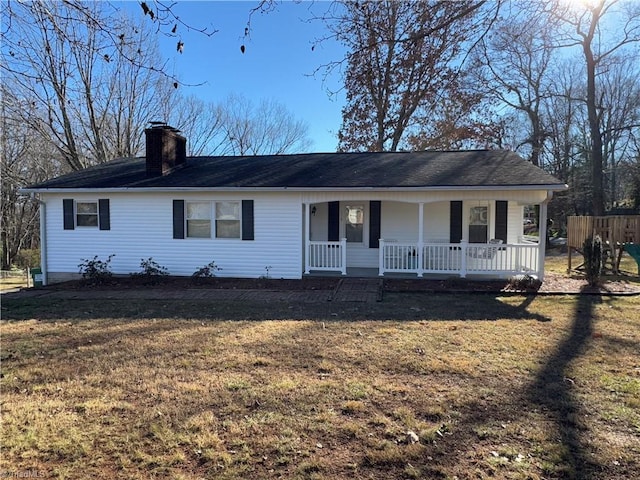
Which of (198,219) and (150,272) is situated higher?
(198,219)

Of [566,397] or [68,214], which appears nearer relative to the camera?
[566,397]

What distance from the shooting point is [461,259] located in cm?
1091

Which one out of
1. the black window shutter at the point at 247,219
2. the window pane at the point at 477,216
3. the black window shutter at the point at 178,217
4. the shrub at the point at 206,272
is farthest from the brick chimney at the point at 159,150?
the window pane at the point at 477,216

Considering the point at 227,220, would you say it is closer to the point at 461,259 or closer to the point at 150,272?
the point at 150,272

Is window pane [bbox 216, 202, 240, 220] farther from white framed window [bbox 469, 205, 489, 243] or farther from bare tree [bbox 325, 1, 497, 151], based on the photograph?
white framed window [bbox 469, 205, 489, 243]

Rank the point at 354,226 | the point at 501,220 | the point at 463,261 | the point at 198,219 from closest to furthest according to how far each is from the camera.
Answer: the point at 463,261 → the point at 198,219 → the point at 501,220 → the point at 354,226

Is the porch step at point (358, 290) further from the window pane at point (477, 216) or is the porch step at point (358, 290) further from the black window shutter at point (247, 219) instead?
the window pane at point (477, 216)

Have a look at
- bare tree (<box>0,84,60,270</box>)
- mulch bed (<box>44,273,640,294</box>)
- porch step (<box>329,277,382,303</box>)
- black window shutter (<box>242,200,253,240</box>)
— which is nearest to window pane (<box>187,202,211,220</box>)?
black window shutter (<box>242,200,253,240</box>)

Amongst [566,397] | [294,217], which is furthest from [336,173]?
[566,397]

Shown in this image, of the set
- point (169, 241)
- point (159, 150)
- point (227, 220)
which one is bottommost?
point (169, 241)

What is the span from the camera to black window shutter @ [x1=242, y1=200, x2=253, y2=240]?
37.8 feet

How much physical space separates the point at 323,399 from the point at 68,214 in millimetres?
11755

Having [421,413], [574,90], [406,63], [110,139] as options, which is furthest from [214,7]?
[574,90]

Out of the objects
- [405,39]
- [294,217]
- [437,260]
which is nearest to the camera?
[405,39]
